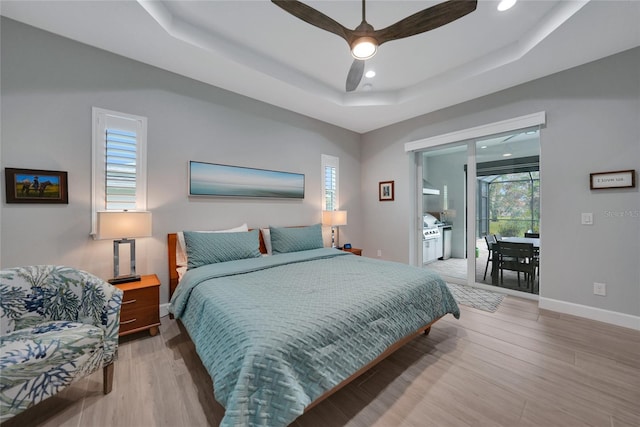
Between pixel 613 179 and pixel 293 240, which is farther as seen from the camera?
pixel 293 240

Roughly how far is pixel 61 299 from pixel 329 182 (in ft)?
11.8

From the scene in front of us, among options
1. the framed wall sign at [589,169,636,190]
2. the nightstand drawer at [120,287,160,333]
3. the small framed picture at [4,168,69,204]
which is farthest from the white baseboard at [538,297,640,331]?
the small framed picture at [4,168,69,204]

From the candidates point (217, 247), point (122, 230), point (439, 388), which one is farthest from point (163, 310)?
point (439, 388)

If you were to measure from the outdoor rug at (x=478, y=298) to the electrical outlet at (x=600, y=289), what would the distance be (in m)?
0.90

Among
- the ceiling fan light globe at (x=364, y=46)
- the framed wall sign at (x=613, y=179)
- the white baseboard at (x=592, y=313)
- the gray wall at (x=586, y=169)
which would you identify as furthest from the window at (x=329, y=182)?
the framed wall sign at (x=613, y=179)

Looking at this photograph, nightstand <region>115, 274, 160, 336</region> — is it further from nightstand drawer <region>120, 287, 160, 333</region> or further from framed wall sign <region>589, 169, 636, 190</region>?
framed wall sign <region>589, 169, 636, 190</region>

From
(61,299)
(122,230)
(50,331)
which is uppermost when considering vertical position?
(122,230)

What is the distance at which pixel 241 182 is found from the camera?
11.1ft

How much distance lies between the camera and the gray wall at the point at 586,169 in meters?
2.50

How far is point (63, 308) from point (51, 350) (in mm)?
497

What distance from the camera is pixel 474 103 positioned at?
356 centimetres

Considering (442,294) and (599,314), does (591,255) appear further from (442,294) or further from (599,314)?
(442,294)

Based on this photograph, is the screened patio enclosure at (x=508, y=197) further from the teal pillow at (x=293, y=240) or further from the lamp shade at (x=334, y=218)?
the teal pillow at (x=293, y=240)

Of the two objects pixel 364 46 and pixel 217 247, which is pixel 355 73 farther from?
pixel 217 247
